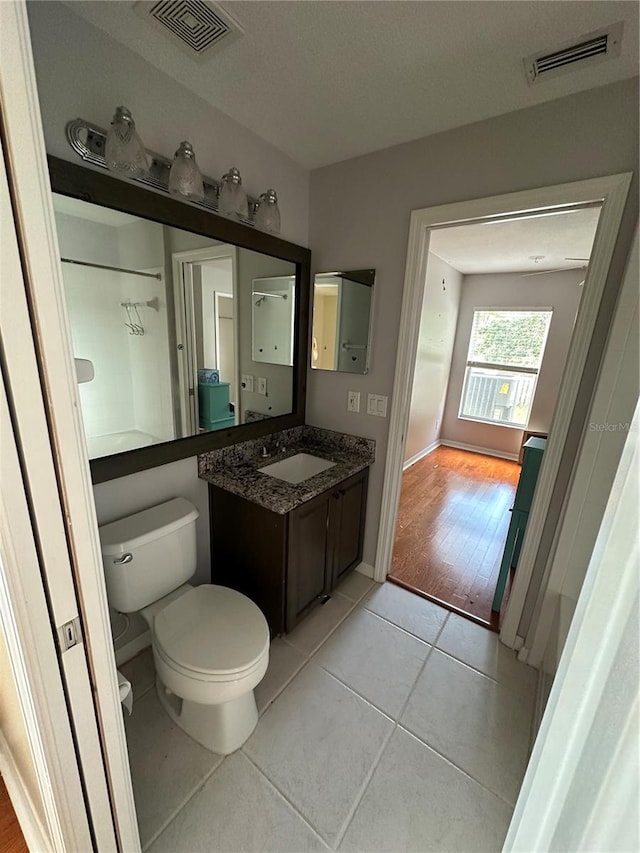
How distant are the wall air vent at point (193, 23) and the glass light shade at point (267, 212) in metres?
0.51

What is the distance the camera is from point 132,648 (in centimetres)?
166

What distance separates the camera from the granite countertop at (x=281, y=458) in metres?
1.59

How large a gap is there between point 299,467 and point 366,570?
0.84 meters

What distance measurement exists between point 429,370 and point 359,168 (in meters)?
2.81

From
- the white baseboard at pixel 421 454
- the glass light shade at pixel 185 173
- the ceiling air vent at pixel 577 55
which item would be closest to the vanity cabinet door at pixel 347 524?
the glass light shade at pixel 185 173

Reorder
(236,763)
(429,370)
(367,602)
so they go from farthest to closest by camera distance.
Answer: (429,370), (367,602), (236,763)

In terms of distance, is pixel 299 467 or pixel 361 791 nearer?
pixel 361 791

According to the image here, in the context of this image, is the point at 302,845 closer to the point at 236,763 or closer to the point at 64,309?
the point at 236,763

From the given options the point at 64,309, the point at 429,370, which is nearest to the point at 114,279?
the point at 64,309

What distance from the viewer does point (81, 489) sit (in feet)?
2.06

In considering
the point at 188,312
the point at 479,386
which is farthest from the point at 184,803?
the point at 479,386

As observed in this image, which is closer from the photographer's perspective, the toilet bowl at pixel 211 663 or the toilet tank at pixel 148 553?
the toilet bowl at pixel 211 663

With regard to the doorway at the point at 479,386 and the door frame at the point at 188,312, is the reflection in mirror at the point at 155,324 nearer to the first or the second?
the door frame at the point at 188,312

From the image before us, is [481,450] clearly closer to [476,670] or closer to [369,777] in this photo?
[476,670]
